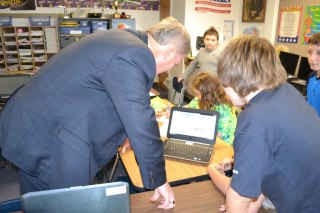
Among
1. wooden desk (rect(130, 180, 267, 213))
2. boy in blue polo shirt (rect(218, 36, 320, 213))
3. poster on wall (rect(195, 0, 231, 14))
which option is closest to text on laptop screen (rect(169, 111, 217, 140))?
wooden desk (rect(130, 180, 267, 213))

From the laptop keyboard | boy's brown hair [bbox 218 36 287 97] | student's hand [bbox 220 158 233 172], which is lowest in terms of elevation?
the laptop keyboard

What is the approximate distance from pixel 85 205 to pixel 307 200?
A: 678 millimetres

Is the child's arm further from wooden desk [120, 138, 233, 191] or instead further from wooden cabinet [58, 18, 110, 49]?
wooden cabinet [58, 18, 110, 49]

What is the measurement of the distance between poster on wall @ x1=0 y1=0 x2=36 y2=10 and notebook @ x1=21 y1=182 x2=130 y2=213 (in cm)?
567

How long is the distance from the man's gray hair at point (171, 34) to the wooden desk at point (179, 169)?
0.64m

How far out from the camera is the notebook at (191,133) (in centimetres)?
166

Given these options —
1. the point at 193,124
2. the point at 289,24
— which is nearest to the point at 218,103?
the point at 193,124

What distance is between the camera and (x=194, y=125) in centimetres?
178

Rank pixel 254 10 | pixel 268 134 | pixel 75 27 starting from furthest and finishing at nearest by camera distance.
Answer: pixel 75 27 → pixel 254 10 → pixel 268 134

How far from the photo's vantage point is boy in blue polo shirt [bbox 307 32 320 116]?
6.87 ft

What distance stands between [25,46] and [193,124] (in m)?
4.73

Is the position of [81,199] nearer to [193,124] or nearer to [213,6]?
[193,124]

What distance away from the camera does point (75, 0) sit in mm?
5707

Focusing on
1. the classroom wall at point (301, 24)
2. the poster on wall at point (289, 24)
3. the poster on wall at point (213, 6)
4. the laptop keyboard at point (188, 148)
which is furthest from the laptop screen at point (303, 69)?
the laptop keyboard at point (188, 148)
